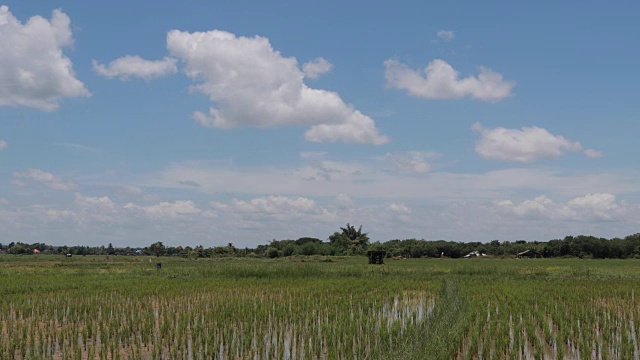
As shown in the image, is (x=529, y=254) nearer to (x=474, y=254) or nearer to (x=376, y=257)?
(x=474, y=254)

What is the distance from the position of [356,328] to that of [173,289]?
1178cm

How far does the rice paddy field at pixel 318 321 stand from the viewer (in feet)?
33.3

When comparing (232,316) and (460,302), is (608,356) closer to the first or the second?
(460,302)

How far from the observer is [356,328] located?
12078 mm

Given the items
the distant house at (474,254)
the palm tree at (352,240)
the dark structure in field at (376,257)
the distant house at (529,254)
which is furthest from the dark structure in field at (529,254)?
the dark structure in field at (376,257)

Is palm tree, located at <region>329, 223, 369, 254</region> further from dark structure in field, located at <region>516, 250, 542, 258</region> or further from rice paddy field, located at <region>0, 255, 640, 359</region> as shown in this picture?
rice paddy field, located at <region>0, 255, 640, 359</region>

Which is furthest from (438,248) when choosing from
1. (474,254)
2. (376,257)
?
(376,257)

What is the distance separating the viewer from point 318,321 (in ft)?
45.2

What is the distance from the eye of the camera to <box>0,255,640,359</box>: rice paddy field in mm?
10156

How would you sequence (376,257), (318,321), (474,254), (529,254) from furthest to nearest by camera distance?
(474,254)
(529,254)
(376,257)
(318,321)

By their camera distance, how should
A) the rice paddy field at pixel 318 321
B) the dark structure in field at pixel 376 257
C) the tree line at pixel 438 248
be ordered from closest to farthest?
the rice paddy field at pixel 318 321
the dark structure in field at pixel 376 257
the tree line at pixel 438 248

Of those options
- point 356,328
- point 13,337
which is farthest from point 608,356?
point 13,337

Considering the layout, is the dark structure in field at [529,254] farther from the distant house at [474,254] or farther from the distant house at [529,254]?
the distant house at [474,254]

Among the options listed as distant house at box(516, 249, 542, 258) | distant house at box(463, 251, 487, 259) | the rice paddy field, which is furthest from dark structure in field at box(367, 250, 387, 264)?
distant house at box(516, 249, 542, 258)
